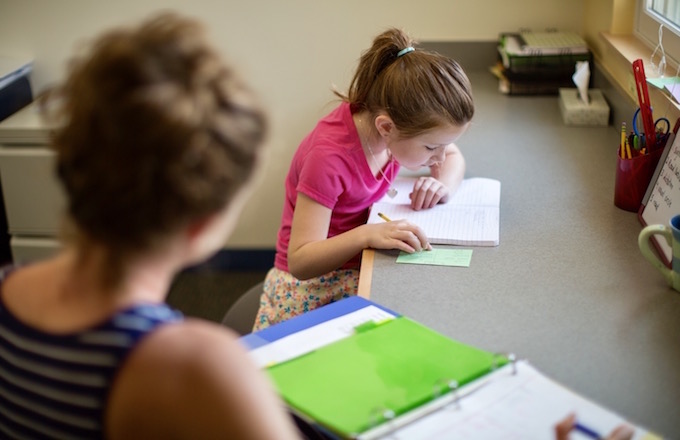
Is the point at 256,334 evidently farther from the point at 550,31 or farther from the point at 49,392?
the point at 550,31

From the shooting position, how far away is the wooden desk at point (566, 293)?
42.4 inches

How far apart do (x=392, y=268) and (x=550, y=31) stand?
153 centimetres

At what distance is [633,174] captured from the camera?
1556 millimetres

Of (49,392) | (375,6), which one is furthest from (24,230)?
(49,392)

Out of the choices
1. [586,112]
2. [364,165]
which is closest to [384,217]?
[364,165]

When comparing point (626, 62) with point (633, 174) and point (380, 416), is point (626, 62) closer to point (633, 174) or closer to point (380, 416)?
point (633, 174)

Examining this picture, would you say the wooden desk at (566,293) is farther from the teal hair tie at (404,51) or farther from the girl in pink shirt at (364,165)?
the teal hair tie at (404,51)

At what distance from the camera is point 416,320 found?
4.01 ft

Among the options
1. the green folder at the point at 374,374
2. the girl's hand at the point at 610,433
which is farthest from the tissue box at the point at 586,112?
the girl's hand at the point at 610,433

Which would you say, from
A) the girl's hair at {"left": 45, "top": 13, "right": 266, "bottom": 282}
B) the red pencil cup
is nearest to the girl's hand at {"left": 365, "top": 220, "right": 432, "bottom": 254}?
the red pencil cup

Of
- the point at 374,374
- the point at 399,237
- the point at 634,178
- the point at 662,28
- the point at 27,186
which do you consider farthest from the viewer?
the point at 27,186

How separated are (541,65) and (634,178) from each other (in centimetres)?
89

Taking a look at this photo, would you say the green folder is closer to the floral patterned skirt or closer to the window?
the floral patterned skirt

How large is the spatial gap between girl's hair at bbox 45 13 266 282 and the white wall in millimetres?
1948
